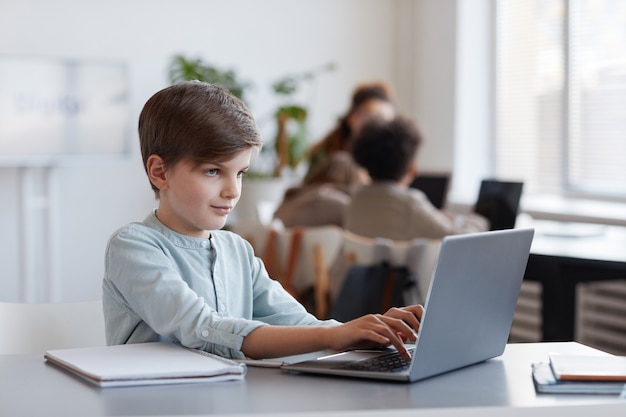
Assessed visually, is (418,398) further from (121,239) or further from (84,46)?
(84,46)

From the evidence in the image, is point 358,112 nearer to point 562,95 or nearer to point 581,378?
point 562,95

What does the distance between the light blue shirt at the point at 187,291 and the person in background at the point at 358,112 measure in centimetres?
278

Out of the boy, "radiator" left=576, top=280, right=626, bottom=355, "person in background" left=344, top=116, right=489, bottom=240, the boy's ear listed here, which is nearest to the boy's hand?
the boy

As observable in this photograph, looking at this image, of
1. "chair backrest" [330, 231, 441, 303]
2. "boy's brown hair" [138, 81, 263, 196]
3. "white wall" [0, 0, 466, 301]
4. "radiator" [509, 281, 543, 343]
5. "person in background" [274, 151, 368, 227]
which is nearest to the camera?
"boy's brown hair" [138, 81, 263, 196]

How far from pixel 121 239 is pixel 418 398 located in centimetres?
54

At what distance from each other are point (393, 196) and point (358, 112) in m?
1.10

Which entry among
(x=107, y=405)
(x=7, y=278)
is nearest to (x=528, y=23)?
(x=7, y=278)

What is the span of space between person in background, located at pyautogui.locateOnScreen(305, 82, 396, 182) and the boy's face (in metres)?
2.89

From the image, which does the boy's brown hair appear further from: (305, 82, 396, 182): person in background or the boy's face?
(305, 82, 396, 182): person in background

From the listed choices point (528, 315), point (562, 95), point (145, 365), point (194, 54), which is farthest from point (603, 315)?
point (145, 365)

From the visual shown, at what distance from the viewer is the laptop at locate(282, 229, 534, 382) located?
1.13 metres

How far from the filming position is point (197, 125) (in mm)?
1418

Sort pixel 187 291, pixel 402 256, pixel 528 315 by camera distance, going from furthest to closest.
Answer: pixel 528 315, pixel 402 256, pixel 187 291

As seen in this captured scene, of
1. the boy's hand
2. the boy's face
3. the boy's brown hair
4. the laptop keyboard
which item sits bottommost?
the laptop keyboard
